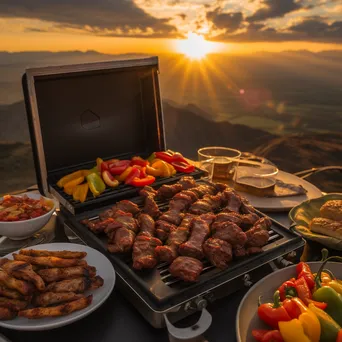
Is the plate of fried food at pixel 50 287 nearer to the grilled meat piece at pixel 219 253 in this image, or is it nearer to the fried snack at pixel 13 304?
the fried snack at pixel 13 304

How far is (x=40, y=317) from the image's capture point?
2023 millimetres

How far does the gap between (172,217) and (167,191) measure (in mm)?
456

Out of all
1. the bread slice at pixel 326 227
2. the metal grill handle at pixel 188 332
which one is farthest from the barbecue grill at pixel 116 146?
the bread slice at pixel 326 227

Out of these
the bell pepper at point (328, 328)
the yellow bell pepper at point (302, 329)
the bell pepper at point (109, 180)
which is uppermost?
the bell pepper at point (109, 180)

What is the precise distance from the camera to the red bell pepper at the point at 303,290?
2.23m

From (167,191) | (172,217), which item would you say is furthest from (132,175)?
(172,217)

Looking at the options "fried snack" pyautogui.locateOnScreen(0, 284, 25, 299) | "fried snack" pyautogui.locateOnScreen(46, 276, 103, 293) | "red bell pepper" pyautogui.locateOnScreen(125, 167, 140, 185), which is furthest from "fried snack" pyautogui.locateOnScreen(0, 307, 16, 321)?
"red bell pepper" pyautogui.locateOnScreen(125, 167, 140, 185)

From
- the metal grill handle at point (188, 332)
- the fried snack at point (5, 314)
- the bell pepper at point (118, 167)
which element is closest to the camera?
the metal grill handle at point (188, 332)

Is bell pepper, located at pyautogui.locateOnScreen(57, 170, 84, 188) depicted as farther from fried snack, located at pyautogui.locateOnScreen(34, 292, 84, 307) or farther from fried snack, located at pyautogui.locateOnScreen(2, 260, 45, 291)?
fried snack, located at pyautogui.locateOnScreen(34, 292, 84, 307)

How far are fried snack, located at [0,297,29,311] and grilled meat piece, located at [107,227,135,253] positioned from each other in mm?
633

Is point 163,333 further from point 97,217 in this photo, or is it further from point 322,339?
point 97,217

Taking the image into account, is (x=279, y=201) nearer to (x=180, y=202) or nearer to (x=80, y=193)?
(x=180, y=202)

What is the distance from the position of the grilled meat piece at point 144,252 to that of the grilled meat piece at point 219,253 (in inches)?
13.8

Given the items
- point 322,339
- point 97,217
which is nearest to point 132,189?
point 97,217
